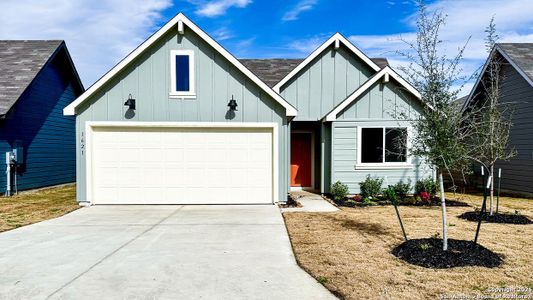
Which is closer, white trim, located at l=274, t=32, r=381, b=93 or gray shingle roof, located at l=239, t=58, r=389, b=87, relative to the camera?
white trim, located at l=274, t=32, r=381, b=93

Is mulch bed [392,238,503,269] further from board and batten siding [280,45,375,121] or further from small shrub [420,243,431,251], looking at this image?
board and batten siding [280,45,375,121]

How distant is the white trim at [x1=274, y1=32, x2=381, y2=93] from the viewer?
14310 mm

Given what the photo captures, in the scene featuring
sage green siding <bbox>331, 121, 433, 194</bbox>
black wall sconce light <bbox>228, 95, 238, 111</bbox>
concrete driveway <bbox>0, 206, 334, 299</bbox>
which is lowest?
concrete driveway <bbox>0, 206, 334, 299</bbox>

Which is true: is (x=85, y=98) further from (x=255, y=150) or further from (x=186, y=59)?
(x=255, y=150)

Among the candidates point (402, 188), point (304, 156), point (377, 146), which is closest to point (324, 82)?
point (304, 156)

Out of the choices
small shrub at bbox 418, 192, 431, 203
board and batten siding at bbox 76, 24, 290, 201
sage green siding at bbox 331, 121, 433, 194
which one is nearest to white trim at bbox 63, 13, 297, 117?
board and batten siding at bbox 76, 24, 290, 201

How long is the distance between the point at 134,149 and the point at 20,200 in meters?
4.74

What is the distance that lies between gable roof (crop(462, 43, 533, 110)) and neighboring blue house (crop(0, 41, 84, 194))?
16.5m

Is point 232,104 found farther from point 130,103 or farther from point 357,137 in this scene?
point 357,137

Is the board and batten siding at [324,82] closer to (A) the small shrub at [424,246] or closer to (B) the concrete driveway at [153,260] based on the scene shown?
(B) the concrete driveway at [153,260]

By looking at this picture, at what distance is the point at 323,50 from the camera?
48.1 ft

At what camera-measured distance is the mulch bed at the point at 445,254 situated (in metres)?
5.39

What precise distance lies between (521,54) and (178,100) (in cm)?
1336

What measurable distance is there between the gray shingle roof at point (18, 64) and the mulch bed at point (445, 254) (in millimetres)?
13433
